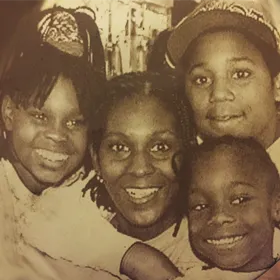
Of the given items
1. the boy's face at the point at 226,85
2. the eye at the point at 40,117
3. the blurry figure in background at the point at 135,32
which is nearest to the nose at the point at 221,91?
the boy's face at the point at 226,85

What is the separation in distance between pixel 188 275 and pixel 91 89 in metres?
0.27

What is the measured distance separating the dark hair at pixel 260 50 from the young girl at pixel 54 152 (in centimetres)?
11

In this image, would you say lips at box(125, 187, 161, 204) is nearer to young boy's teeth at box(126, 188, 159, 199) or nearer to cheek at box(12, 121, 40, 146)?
young boy's teeth at box(126, 188, 159, 199)

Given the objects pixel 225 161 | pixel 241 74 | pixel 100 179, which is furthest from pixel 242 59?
pixel 100 179

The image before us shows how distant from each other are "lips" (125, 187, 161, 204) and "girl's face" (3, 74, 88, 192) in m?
0.07

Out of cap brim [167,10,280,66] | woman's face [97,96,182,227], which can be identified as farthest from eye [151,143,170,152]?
cap brim [167,10,280,66]

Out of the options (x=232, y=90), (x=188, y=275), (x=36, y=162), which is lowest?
(x=188, y=275)

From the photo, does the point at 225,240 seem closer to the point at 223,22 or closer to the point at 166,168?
the point at 166,168

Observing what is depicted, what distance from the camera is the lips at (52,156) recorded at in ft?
2.37

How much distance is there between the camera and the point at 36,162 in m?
0.73

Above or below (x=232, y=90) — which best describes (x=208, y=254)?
below

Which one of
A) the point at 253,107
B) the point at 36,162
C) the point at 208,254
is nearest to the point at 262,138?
the point at 253,107

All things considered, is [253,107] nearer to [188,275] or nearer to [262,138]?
[262,138]

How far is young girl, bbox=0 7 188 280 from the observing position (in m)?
0.72
